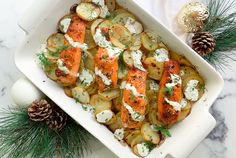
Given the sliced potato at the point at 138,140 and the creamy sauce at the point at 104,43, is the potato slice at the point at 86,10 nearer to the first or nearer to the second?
the creamy sauce at the point at 104,43

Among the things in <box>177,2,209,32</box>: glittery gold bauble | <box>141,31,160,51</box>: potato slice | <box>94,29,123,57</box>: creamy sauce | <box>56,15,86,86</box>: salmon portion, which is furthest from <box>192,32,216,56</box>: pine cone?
<box>56,15,86,86</box>: salmon portion

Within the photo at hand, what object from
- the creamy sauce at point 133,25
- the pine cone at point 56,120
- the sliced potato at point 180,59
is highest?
the creamy sauce at point 133,25

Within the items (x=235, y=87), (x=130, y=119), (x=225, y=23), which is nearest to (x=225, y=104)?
(x=235, y=87)

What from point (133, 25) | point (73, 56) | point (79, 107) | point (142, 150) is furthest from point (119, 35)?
point (142, 150)

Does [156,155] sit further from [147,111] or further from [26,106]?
[26,106]

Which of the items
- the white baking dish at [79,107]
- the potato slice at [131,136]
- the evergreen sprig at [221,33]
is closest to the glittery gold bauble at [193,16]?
the evergreen sprig at [221,33]
